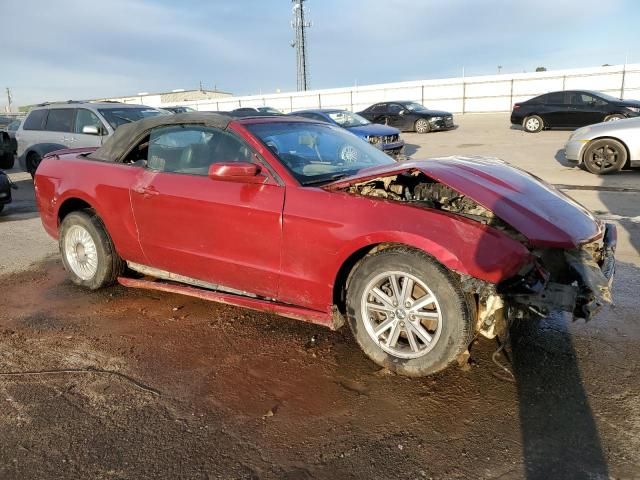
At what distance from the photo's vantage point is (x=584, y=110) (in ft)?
61.5

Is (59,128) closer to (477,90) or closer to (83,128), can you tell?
(83,128)

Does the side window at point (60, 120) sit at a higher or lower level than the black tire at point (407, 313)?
higher

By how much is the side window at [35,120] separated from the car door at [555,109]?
675 inches

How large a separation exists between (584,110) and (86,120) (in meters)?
16.7

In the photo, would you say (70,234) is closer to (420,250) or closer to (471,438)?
(420,250)

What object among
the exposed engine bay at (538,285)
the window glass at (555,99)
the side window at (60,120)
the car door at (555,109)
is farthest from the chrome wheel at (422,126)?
the exposed engine bay at (538,285)

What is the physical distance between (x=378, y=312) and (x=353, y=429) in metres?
0.77

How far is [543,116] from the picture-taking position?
19953 mm

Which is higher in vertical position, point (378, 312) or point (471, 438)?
point (378, 312)

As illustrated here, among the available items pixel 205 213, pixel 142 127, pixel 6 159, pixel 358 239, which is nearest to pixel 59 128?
pixel 6 159

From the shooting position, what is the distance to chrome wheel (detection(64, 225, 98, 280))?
4.79 meters

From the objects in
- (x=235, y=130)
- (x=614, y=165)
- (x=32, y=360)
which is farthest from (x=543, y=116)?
(x=32, y=360)

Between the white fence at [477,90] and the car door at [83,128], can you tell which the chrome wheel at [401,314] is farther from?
the white fence at [477,90]

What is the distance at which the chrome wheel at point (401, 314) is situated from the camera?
304cm
